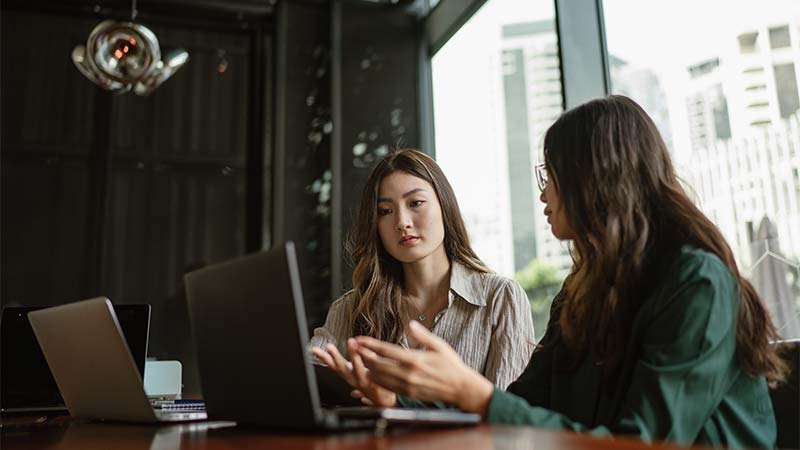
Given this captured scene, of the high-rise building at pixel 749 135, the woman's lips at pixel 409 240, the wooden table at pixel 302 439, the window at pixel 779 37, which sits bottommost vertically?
the wooden table at pixel 302 439

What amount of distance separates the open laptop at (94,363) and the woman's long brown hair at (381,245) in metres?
0.86

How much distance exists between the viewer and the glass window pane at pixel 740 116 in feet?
7.06

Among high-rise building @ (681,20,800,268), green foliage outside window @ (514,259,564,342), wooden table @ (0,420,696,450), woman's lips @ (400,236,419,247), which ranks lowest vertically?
wooden table @ (0,420,696,450)

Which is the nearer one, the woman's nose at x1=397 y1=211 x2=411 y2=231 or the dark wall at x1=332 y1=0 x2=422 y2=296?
the woman's nose at x1=397 y1=211 x2=411 y2=231

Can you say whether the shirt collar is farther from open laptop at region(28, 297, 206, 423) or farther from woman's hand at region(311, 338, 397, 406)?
open laptop at region(28, 297, 206, 423)

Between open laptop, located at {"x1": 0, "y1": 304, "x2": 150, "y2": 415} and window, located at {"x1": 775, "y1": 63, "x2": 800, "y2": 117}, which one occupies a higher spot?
window, located at {"x1": 775, "y1": 63, "x2": 800, "y2": 117}

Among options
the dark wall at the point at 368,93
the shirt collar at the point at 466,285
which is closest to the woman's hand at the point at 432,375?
the shirt collar at the point at 466,285

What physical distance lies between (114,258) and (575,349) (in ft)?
11.3

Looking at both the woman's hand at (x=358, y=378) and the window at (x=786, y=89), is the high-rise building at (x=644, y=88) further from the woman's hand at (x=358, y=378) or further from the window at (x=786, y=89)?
the woman's hand at (x=358, y=378)

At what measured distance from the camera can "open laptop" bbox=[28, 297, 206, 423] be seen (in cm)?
126

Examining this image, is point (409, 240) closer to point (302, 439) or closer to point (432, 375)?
point (432, 375)

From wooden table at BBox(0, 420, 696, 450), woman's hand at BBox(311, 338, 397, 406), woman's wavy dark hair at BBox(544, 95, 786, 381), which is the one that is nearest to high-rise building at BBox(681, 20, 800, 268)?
woman's wavy dark hair at BBox(544, 95, 786, 381)

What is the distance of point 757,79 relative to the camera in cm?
230

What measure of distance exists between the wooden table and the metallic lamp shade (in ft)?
5.72
